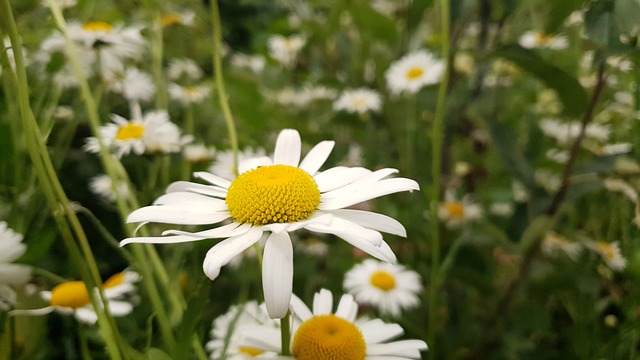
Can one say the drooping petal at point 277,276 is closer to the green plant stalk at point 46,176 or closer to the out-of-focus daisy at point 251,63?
the green plant stalk at point 46,176

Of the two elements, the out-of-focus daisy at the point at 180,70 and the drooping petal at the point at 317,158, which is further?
the out-of-focus daisy at the point at 180,70

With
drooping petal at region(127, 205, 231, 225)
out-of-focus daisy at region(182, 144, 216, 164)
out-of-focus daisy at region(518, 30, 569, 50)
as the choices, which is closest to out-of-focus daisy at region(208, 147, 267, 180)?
out-of-focus daisy at region(182, 144, 216, 164)

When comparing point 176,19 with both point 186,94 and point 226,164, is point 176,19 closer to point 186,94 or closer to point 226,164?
point 186,94

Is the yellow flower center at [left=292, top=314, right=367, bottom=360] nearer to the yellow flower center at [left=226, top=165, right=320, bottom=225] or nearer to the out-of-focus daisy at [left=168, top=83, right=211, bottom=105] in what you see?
the yellow flower center at [left=226, top=165, right=320, bottom=225]

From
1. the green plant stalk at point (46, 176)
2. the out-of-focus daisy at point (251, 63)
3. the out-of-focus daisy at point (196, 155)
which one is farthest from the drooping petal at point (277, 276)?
the out-of-focus daisy at point (251, 63)

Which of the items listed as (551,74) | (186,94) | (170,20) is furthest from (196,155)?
(551,74)

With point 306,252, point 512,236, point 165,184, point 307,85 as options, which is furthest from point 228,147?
point 307,85

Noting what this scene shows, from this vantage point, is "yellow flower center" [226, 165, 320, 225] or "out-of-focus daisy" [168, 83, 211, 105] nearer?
"yellow flower center" [226, 165, 320, 225]
